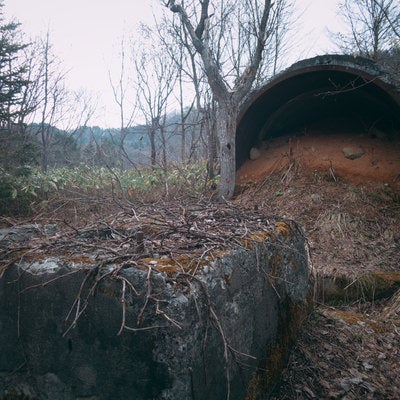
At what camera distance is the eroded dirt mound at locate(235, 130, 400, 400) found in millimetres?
3029

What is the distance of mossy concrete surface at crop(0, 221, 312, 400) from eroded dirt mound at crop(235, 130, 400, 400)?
1.00m

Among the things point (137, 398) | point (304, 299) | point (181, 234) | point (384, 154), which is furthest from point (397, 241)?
point (137, 398)

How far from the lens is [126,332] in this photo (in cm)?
173

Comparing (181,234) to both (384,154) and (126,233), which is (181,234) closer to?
(126,233)

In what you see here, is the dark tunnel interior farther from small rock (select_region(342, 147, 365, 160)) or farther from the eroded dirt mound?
small rock (select_region(342, 147, 365, 160))

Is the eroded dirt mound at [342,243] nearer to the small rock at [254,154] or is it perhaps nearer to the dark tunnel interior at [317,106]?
the small rock at [254,154]

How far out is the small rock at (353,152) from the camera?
22.6ft

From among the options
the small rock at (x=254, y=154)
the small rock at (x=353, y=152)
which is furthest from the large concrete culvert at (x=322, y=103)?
A: the small rock at (x=353, y=152)

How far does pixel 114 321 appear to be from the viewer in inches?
70.0

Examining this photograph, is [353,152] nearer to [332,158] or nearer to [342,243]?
[332,158]

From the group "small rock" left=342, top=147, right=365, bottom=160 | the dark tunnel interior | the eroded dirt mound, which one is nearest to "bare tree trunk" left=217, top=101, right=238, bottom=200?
the dark tunnel interior

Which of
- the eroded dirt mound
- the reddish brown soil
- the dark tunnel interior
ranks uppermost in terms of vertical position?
the dark tunnel interior

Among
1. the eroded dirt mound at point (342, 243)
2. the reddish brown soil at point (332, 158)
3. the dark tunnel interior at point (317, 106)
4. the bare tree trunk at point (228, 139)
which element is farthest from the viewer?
the bare tree trunk at point (228, 139)

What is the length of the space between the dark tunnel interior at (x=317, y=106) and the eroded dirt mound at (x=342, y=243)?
38cm
